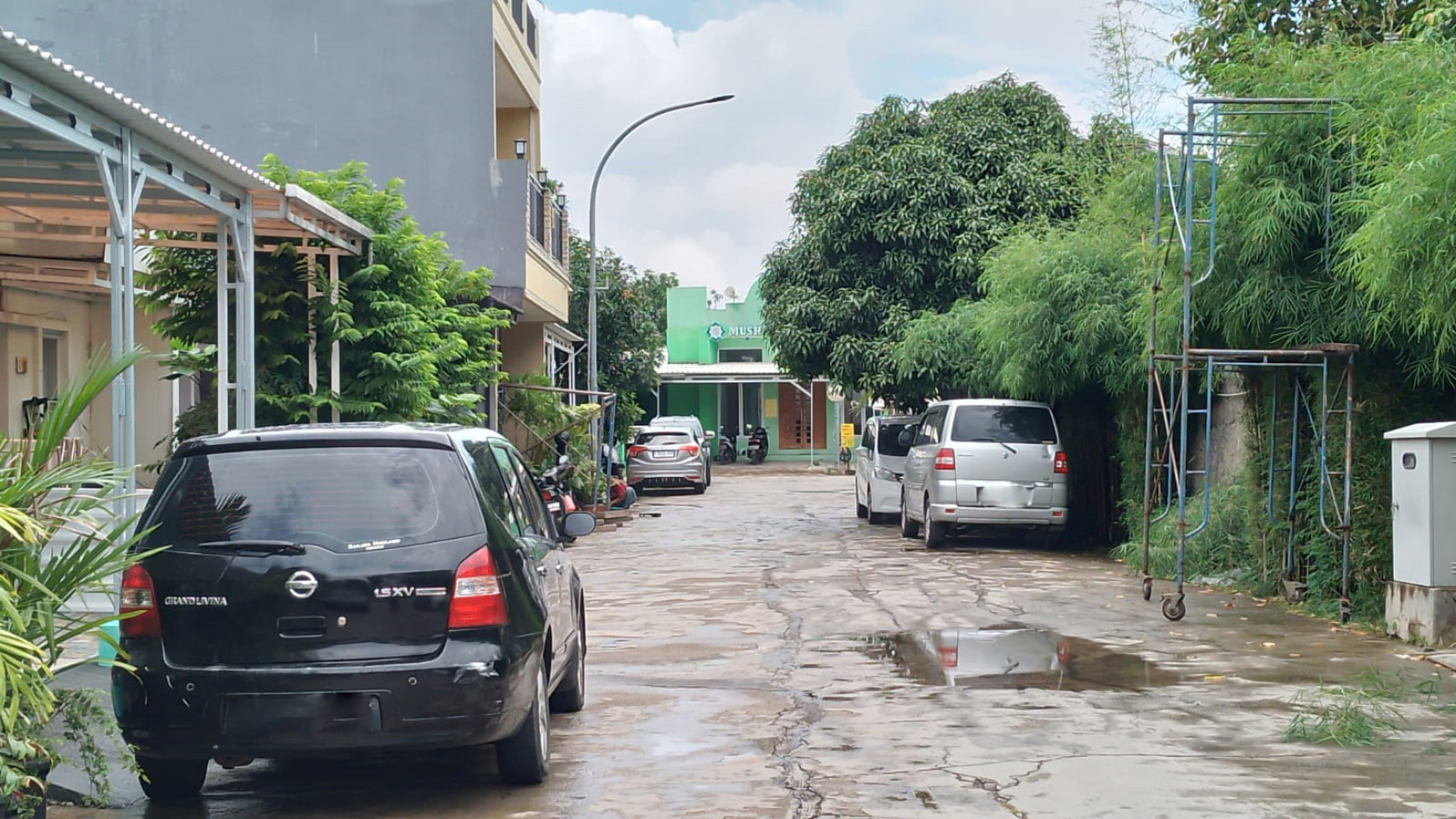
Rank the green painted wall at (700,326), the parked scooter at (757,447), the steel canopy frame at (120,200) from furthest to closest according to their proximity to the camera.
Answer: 1. the green painted wall at (700,326)
2. the parked scooter at (757,447)
3. the steel canopy frame at (120,200)

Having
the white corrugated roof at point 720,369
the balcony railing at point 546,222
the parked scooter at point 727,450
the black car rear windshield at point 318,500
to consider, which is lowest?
the parked scooter at point 727,450

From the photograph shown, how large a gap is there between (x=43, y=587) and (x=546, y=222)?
1943 cm

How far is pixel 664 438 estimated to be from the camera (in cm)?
3259

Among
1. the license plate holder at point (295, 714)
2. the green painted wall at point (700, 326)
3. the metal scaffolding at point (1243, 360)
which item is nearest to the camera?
the license plate holder at point (295, 714)

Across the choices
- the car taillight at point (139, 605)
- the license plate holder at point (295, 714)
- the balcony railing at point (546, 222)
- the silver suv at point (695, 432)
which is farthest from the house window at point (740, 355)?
the license plate holder at point (295, 714)

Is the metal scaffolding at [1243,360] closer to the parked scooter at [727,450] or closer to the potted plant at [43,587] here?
the potted plant at [43,587]

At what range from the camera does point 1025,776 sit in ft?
21.9

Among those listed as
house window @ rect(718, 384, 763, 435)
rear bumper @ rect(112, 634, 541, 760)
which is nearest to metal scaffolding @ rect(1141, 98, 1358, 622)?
rear bumper @ rect(112, 634, 541, 760)

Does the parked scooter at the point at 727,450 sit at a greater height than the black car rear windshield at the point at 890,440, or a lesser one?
lesser

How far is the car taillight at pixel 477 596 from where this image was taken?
6016 millimetres

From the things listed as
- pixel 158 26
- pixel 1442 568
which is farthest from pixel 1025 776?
pixel 158 26

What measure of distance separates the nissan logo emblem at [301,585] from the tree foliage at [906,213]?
1733 centimetres

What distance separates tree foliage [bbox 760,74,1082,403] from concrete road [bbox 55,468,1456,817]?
943 centimetres

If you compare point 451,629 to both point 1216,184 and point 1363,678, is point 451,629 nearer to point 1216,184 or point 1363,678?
point 1363,678
